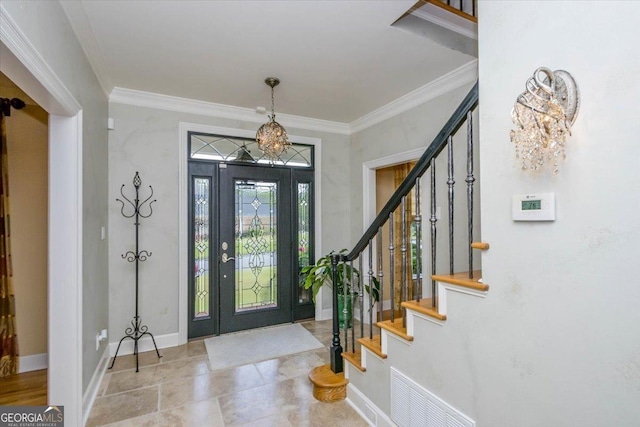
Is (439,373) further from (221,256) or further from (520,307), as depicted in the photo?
(221,256)

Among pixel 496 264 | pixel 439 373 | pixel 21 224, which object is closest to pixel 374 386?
pixel 439 373

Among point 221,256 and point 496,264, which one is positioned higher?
point 496,264

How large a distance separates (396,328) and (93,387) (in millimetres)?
2383

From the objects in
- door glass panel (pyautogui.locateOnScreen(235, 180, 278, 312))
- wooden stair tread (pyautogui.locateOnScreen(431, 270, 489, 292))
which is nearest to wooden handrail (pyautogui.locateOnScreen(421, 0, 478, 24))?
wooden stair tread (pyautogui.locateOnScreen(431, 270, 489, 292))

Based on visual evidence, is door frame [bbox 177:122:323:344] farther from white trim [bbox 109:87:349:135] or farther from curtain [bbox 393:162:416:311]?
curtain [bbox 393:162:416:311]

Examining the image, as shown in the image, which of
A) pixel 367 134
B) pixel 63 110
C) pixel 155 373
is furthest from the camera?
pixel 367 134

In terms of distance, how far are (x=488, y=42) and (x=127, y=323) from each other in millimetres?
3818

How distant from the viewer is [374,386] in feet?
6.82

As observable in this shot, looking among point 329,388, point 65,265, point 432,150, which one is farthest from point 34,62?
point 329,388

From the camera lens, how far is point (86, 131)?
2289mm

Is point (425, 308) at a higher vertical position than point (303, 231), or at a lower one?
lower

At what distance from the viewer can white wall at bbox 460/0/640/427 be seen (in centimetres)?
97

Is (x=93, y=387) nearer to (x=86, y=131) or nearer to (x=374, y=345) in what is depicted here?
(x=86, y=131)

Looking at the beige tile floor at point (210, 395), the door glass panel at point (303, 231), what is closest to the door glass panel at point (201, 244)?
the beige tile floor at point (210, 395)
